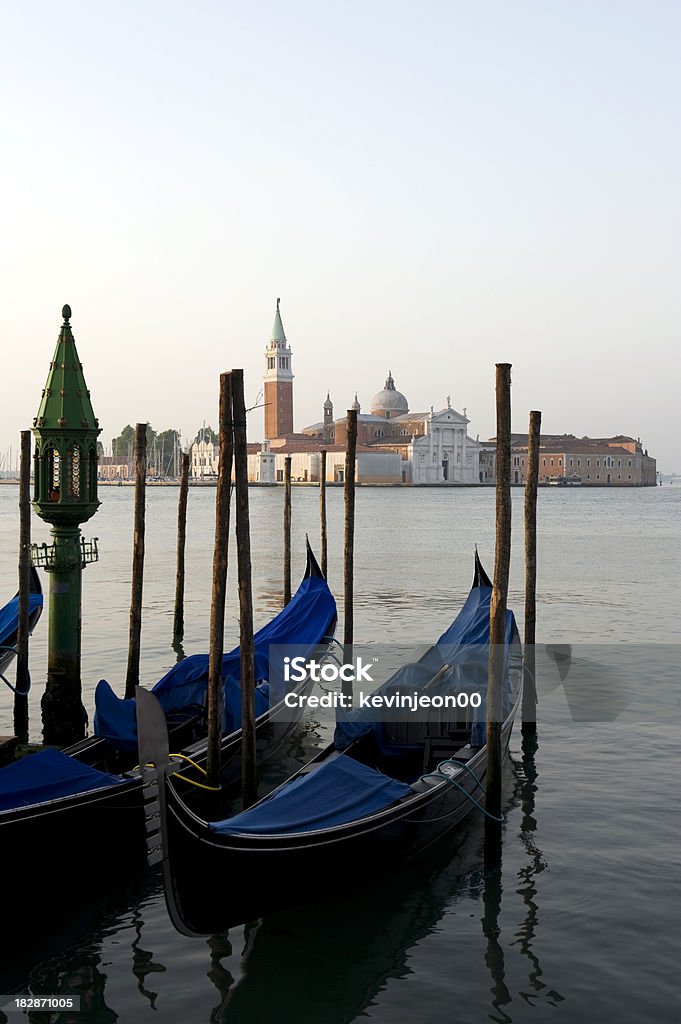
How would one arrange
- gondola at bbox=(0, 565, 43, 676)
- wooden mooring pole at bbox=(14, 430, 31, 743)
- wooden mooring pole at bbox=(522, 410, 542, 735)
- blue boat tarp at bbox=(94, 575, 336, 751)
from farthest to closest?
gondola at bbox=(0, 565, 43, 676)
wooden mooring pole at bbox=(522, 410, 542, 735)
wooden mooring pole at bbox=(14, 430, 31, 743)
blue boat tarp at bbox=(94, 575, 336, 751)

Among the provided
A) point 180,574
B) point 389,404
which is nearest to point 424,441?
point 389,404

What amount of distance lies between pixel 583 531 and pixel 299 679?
29922 millimetres

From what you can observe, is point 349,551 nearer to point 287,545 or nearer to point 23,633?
point 287,545

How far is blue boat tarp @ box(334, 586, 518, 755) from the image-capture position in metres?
6.00

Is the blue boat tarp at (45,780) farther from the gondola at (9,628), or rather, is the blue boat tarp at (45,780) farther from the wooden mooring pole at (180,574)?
the wooden mooring pole at (180,574)

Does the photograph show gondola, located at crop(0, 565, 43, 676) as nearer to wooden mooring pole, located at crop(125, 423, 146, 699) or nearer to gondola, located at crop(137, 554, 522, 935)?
wooden mooring pole, located at crop(125, 423, 146, 699)

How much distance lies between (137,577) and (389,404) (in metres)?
88.7

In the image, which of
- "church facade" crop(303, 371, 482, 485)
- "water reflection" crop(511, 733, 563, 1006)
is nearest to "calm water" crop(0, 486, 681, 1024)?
"water reflection" crop(511, 733, 563, 1006)

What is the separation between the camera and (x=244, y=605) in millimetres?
5789

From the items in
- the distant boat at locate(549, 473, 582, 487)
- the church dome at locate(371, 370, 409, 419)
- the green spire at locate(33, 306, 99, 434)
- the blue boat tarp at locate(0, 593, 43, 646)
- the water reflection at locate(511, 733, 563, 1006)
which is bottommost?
the water reflection at locate(511, 733, 563, 1006)

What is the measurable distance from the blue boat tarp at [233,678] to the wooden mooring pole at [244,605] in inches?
25.9

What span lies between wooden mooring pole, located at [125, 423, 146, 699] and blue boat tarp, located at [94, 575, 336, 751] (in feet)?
2.77

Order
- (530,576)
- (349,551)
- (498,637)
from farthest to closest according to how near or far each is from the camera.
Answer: (349,551) → (530,576) → (498,637)

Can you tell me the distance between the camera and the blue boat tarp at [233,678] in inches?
227
